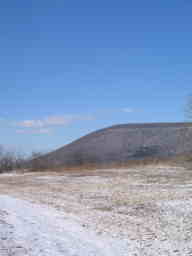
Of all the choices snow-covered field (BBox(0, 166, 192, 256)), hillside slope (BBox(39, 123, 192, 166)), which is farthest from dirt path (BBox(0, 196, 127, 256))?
hillside slope (BBox(39, 123, 192, 166))

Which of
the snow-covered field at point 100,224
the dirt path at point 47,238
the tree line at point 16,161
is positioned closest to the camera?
the dirt path at point 47,238

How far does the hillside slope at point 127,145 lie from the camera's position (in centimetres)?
4916

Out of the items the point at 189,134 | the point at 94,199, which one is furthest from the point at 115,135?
the point at 94,199

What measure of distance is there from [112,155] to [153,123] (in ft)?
48.4

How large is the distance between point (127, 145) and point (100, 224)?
4346 centimetres

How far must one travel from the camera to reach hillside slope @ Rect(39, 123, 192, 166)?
1935 inches

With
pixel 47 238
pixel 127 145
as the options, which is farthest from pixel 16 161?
pixel 47 238

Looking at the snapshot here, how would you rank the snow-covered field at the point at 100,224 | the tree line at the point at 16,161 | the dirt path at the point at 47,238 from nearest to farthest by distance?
the dirt path at the point at 47,238
the snow-covered field at the point at 100,224
the tree line at the point at 16,161

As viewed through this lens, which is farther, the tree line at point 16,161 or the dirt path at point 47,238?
the tree line at point 16,161

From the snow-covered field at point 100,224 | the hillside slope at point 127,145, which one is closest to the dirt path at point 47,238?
the snow-covered field at point 100,224

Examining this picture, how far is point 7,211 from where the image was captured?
12062 millimetres

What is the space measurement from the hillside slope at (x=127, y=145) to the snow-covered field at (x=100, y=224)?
30.8 meters

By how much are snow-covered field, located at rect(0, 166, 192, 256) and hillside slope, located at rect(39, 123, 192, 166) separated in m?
30.8

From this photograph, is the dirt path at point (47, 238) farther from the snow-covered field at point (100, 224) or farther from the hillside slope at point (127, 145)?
the hillside slope at point (127, 145)
